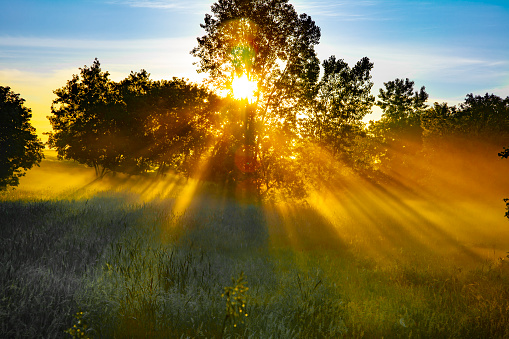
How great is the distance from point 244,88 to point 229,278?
54.0ft

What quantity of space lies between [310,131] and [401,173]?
29566mm

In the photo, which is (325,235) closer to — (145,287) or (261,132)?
(145,287)

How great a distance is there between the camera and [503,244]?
47.8 ft

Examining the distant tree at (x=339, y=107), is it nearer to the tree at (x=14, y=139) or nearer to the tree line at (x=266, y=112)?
the tree line at (x=266, y=112)

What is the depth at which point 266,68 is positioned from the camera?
21.4m

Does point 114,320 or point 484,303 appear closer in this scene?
point 114,320

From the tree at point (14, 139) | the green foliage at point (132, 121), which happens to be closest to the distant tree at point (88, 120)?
the green foliage at point (132, 121)

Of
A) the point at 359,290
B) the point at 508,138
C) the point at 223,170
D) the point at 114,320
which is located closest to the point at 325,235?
the point at 359,290

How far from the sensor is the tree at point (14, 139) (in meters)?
A: 25.2

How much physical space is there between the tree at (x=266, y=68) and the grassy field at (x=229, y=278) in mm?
8127

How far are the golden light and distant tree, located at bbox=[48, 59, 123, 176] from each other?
1966cm

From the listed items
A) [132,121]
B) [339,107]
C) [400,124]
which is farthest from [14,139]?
[400,124]

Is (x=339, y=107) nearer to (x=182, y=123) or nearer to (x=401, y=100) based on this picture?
(x=182, y=123)

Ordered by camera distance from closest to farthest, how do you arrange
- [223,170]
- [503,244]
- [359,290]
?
[359,290] < [503,244] < [223,170]
